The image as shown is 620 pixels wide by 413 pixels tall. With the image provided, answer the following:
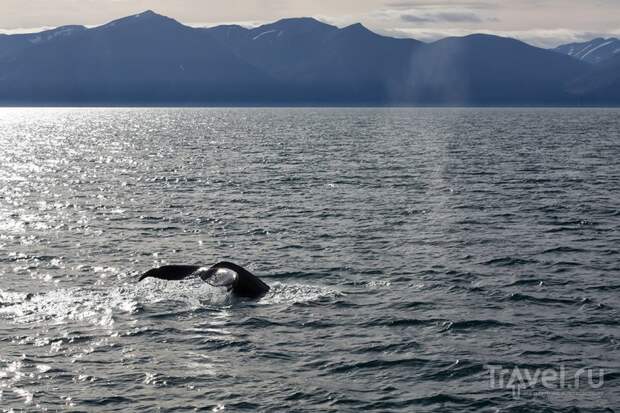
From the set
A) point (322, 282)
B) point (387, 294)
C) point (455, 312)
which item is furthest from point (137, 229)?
point (455, 312)

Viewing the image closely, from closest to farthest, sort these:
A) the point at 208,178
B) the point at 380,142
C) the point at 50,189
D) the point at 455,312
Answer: the point at 455,312 → the point at 50,189 → the point at 208,178 → the point at 380,142

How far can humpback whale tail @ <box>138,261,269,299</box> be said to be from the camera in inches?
1204

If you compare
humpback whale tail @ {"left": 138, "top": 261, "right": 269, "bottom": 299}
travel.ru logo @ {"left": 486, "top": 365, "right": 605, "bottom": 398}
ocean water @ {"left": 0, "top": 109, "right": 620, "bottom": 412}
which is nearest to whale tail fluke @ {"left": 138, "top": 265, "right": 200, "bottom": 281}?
humpback whale tail @ {"left": 138, "top": 261, "right": 269, "bottom": 299}

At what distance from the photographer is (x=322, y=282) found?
1312 inches

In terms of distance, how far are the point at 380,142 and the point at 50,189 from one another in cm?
8031

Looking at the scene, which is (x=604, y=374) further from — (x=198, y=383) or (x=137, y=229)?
(x=137, y=229)

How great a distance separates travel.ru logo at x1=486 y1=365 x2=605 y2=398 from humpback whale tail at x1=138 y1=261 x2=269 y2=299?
1096 centimetres

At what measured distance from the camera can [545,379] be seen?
21875 mm

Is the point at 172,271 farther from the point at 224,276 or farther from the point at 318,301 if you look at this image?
the point at 318,301

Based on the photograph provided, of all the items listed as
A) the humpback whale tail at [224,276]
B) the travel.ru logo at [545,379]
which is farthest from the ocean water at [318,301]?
the humpback whale tail at [224,276]

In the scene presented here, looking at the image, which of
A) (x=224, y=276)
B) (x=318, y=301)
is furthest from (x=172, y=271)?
(x=318, y=301)

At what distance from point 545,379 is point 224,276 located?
→ 13920 millimetres

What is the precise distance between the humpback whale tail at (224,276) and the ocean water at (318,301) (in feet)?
1.50

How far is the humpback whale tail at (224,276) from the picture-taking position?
30578mm
